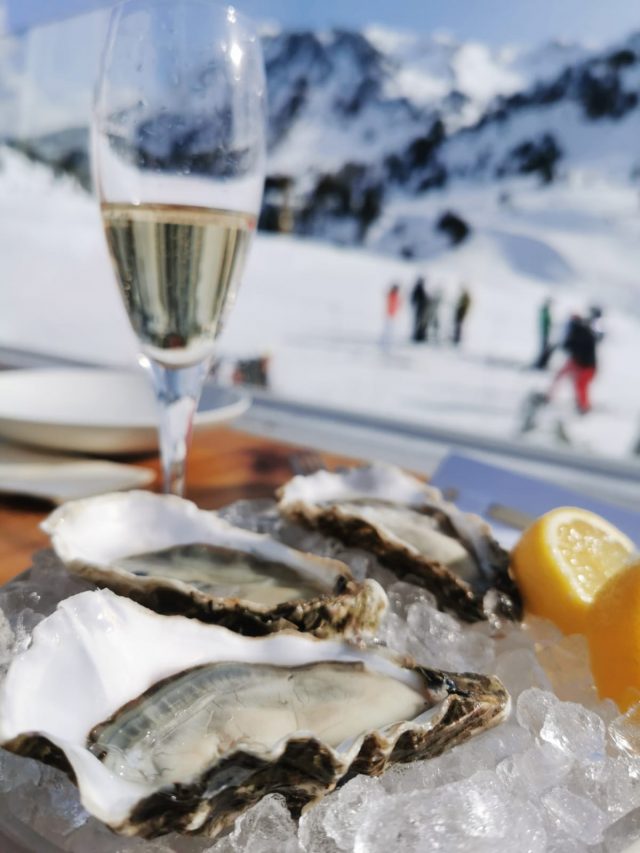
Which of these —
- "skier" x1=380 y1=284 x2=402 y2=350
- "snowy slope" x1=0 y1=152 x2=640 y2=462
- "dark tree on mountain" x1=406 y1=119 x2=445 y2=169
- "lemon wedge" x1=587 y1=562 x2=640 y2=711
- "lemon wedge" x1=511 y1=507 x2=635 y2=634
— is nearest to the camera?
"lemon wedge" x1=587 y1=562 x2=640 y2=711

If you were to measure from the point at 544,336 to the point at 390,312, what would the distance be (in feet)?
1.24

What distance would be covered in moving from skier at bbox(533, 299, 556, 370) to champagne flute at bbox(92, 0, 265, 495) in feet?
3.54

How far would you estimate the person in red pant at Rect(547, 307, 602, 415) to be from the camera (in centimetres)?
159

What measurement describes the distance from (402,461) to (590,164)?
746mm

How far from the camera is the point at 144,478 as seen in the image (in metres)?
0.80

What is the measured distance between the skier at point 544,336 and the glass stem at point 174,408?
3.72ft

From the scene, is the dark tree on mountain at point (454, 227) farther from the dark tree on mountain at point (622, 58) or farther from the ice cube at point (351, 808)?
the ice cube at point (351, 808)

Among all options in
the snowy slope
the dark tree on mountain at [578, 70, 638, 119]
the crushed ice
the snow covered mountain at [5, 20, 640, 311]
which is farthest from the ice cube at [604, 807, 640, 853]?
the dark tree on mountain at [578, 70, 638, 119]

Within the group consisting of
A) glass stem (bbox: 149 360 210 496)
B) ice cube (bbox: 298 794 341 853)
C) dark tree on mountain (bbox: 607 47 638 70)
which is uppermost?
dark tree on mountain (bbox: 607 47 638 70)

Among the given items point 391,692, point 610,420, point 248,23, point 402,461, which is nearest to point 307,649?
point 391,692

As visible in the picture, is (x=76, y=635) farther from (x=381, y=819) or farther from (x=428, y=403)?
(x=428, y=403)

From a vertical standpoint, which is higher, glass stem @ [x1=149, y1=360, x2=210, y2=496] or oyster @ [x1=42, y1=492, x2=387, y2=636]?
glass stem @ [x1=149, y1=360, x2=210, y2=496]

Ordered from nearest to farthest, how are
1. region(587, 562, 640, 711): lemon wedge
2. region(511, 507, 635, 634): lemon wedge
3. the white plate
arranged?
region(587, 562, 640, 711): lemon wedge, region(511, 507, 635, 634): lemon wedge, the white plate

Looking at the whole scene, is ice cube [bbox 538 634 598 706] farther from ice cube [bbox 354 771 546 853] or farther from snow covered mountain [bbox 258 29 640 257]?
snow covered mountain [bbox 258 29 640 257]
